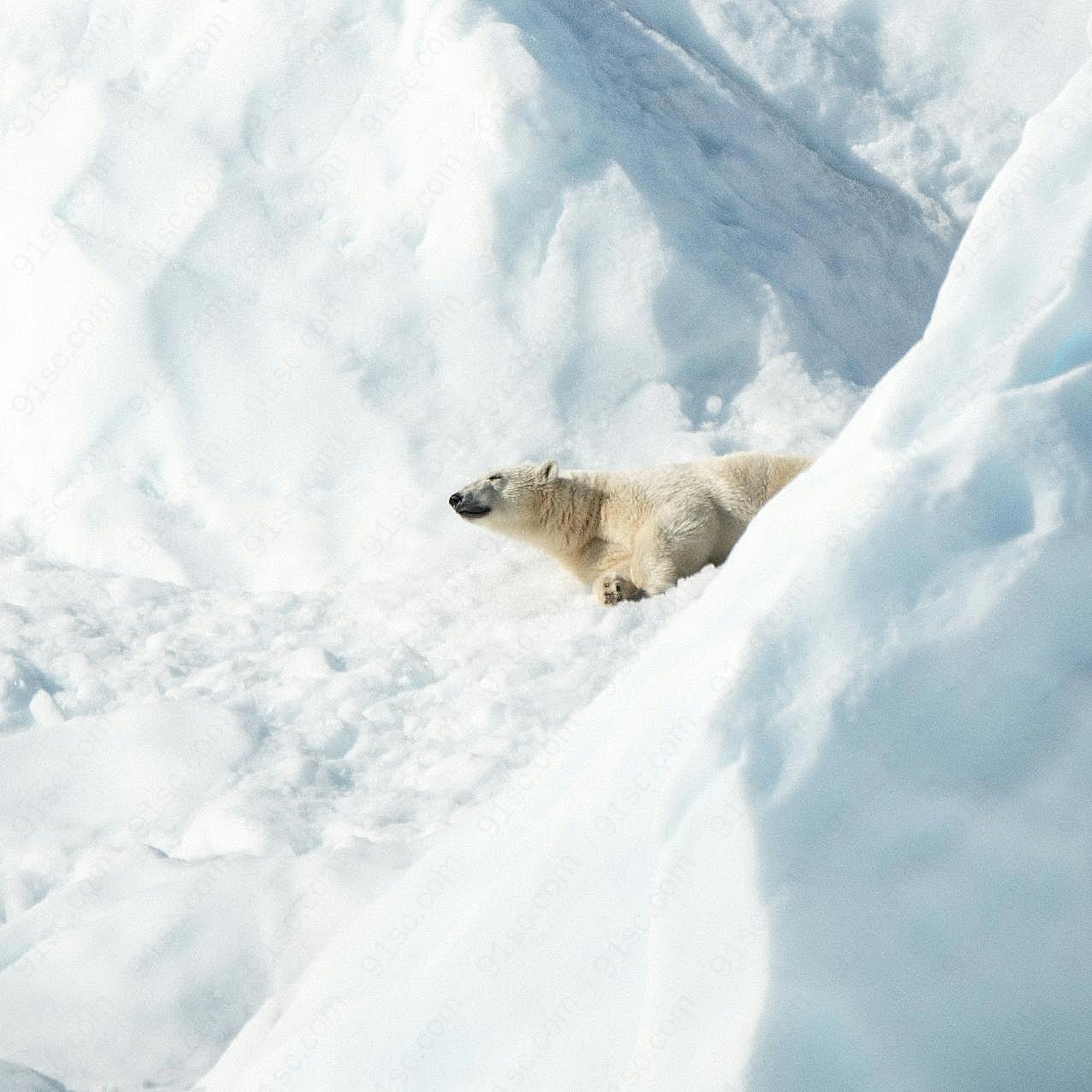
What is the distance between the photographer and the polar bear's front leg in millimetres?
5738

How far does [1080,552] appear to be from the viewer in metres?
2.02

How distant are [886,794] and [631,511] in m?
4.22

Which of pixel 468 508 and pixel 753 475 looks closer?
pixel 753 475

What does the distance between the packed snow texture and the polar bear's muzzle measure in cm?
37

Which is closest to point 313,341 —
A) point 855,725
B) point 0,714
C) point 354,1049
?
point 0,714

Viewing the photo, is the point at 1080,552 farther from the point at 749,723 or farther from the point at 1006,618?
the point at 749,723

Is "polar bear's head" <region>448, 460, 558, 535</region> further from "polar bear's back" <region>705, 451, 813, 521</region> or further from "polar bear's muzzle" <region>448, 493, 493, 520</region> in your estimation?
"polar bear's back" <region>705, 451, 813, 521</region>

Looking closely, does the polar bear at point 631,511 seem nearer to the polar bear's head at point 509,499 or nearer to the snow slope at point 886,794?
the polar bear's head at point 509,499

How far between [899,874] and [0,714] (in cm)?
438

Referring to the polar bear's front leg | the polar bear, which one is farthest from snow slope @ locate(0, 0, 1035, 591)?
the polar bear's front leg

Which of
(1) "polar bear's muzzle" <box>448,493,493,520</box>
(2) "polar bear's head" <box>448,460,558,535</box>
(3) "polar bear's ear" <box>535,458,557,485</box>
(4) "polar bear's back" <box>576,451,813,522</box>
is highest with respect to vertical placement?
(4) "polar bear's back" <box>576,451,813,522</box>

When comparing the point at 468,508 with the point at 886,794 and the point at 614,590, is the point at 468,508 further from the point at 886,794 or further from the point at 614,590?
the point at 886,794

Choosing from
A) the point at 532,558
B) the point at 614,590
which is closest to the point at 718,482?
the point at 614,590

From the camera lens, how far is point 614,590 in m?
5.74
